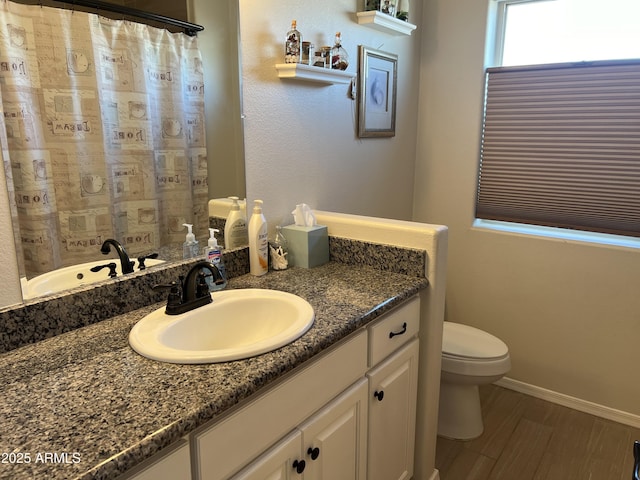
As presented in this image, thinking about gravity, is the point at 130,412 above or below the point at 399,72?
below

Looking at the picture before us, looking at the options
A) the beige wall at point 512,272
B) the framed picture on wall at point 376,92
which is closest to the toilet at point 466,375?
the beige wall at point 512,272

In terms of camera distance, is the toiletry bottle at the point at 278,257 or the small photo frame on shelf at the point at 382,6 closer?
the toiletry bottle at the point at 278,257

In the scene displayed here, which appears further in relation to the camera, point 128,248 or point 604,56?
point 604,56

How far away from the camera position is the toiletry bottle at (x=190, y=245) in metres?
1.57

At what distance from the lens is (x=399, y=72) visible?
2582 millimetres

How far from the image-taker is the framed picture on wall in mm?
2264

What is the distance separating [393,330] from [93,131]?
42.1 inches

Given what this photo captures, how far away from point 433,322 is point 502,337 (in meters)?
1.16

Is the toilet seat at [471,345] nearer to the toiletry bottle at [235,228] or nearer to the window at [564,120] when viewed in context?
the window at [564,120]

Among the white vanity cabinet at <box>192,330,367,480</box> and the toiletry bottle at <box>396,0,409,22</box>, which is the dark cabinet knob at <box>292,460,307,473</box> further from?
the toiletry bottle at <box>396,0,409,22</box>

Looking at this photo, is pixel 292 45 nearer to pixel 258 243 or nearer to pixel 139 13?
pixel 139 13

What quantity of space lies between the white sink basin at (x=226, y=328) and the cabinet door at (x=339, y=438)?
260 mm

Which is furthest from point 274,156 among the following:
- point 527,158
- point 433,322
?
point 527,158

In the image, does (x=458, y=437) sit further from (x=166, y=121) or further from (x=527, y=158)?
(x=166, y=121)
